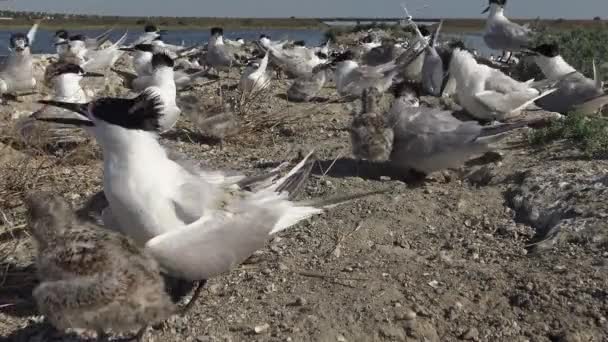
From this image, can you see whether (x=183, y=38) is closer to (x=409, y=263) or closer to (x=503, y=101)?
(x=503, y=101)

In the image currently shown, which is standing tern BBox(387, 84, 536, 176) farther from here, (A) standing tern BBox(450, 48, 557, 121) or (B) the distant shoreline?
(B) the distant shoreline

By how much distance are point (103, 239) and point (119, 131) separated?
68 centimetres

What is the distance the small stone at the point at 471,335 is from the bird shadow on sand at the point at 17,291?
2055 millimetres

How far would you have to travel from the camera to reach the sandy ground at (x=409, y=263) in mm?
3113

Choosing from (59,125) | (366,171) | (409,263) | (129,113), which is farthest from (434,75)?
(129,113)

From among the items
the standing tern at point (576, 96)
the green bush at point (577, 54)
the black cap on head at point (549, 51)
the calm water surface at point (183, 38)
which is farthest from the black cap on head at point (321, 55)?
the standing tern at point (576, 96)

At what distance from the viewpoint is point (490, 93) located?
7383 mm

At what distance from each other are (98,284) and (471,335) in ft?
5.30

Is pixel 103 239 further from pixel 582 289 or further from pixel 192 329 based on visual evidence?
pixel 582 289

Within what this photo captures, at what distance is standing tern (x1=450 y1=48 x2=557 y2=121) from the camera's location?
23.9 ft

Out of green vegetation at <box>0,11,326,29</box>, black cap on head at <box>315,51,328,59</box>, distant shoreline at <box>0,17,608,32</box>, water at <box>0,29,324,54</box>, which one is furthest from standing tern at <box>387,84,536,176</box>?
green vegetation at <box>0,11,326,29</box>

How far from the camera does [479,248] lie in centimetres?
396

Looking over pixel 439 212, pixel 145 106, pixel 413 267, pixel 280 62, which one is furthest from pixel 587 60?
pixel 145 106

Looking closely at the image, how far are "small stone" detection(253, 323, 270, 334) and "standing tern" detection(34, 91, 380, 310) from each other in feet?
1.13
